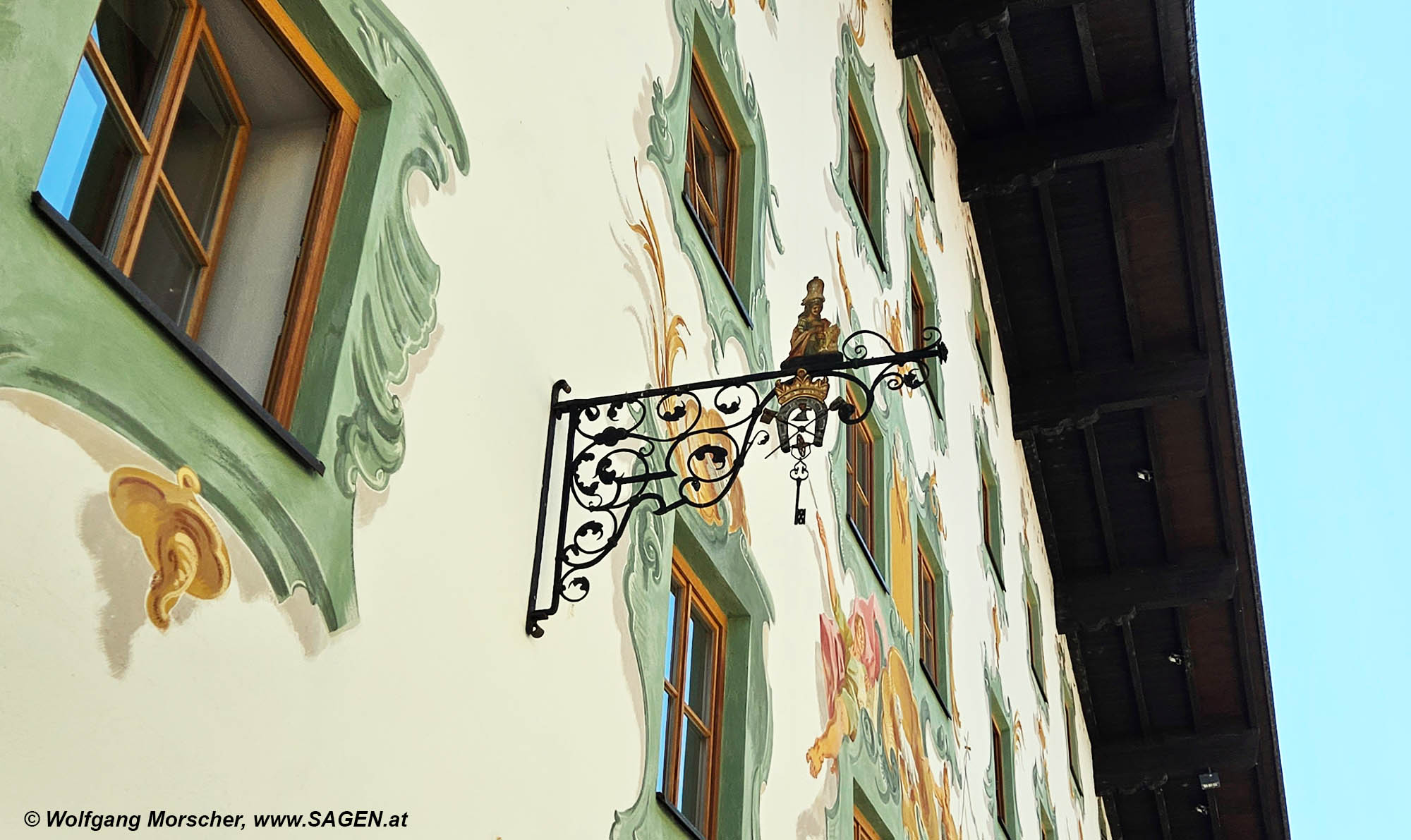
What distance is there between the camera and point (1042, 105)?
12.0 metres

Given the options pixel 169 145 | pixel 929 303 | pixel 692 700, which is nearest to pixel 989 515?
pixel 929 303

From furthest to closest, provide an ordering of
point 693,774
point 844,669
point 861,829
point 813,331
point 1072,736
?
1. point 1072,736
2. point 861,829
3. point 844,669
4. point 693,774
5. point 813,331

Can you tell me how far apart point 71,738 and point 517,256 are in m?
1.94

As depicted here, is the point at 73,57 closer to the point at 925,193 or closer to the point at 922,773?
the point at 922,773

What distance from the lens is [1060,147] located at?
464 inches

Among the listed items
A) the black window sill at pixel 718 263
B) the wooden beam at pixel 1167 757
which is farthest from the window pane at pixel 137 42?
the wooden beam at pixel 1167 757

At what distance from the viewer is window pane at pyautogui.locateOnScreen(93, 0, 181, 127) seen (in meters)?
2.75

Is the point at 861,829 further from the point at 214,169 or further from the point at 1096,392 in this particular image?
the point at 1096,392

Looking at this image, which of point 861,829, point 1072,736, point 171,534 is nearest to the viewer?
point 171,534

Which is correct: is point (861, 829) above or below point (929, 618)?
below

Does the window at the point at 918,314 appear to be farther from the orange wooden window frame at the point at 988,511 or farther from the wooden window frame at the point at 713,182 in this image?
the wooden window frame at the point at 713,182

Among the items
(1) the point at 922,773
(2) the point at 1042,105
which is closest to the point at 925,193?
(2) the point at 1042,105

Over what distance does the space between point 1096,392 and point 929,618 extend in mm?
4790

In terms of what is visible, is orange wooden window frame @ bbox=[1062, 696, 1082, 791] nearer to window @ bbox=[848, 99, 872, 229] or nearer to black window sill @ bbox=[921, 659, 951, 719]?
black window sill @ bbox=[921, 659, 951, 719]
